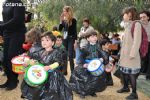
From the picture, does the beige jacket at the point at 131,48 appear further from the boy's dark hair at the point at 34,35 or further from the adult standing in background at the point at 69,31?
the adult standing in background at the point at 69,31

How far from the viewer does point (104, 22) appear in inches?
521

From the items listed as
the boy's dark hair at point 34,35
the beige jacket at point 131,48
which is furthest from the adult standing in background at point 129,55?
the boy's dark hair at point 34,35

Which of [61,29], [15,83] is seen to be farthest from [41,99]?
[61,29]

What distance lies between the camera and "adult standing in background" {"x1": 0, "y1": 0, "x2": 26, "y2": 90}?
20.0 feet

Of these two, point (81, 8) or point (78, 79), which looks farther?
point (81, 8)

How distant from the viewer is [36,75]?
4.66 metres

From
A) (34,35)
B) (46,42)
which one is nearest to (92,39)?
(34,35)

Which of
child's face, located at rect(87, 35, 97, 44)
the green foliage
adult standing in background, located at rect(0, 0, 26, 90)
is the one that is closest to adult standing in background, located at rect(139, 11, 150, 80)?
child's face, located at rect(87, 35, 97, 44)

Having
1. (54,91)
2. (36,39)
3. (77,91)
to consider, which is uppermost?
(36,39)

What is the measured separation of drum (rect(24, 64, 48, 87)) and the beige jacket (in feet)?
6.24

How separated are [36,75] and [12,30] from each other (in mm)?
1802

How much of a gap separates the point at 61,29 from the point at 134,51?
2668 millimetres

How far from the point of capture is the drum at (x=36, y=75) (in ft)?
15.3

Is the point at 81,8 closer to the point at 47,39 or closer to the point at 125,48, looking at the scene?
the point at 125,48
